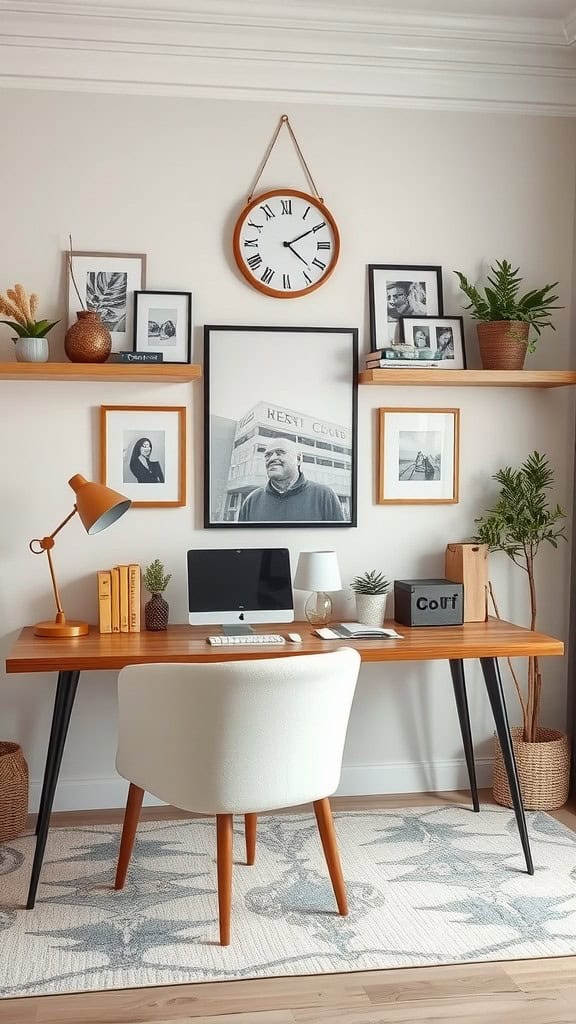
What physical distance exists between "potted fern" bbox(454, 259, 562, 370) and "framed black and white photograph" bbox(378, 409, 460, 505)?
0.94 feet

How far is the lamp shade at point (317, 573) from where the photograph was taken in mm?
3592

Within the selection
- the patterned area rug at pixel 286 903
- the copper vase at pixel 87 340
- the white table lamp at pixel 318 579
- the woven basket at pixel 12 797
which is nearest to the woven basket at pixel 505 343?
the white table lamp at pixel 318 579

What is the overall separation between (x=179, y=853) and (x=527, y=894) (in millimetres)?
1103

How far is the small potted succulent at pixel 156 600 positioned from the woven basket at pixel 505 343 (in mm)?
1411

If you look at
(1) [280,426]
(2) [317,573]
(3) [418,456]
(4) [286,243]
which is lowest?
(2) [317,573]

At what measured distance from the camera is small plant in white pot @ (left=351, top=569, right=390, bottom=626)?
368 centimetres

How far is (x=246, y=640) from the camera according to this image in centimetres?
330

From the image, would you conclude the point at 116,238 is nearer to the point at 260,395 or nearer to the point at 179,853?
the point at 260,395

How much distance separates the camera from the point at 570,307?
3.99m

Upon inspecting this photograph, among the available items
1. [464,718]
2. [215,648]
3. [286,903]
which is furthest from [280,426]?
[286,903]

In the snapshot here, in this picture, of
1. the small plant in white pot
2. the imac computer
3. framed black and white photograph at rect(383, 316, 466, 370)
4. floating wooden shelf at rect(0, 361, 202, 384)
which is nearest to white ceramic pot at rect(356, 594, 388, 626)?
the small plant in white pot

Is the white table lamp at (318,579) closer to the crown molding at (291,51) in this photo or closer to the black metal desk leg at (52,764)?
the black metal desk leg at (52,764)

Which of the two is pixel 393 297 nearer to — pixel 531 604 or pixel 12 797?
pixel 531 604

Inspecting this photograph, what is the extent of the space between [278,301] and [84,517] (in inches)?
45.0
